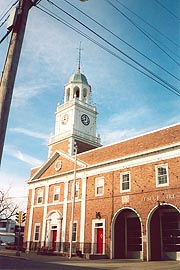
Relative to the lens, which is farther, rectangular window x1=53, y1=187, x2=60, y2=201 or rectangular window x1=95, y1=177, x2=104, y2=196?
rectangular window x1=53, y1=187, x2=60, y2=201

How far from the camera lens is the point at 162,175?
24.5 m

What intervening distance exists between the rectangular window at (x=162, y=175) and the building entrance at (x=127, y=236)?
482 cm

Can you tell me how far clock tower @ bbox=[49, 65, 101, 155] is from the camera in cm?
3916

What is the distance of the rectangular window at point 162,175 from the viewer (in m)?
24.1

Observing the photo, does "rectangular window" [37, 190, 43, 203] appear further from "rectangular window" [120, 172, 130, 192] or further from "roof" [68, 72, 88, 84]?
"roof" [68, 72, 88, 84]

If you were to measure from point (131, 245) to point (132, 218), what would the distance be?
237 centimetres

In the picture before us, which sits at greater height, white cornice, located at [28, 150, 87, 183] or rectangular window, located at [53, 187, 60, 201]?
white cornice, located at [28, 150, 87, 183]

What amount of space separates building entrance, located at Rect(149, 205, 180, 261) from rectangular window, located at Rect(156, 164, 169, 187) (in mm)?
1847

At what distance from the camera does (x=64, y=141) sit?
1556 inches

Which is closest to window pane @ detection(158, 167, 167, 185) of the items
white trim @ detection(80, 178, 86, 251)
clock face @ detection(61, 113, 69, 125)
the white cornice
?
white trim @ detection(80, 178, 86, 251)

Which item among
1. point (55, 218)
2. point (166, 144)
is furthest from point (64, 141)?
point (166, 144)

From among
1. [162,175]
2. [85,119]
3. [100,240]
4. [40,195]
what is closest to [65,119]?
[85,119]

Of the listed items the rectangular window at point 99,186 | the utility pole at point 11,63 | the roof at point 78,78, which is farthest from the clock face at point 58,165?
the utility pole at point 11,63

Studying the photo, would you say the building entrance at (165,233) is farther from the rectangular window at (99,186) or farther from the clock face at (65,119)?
the clock face at (65,119)
